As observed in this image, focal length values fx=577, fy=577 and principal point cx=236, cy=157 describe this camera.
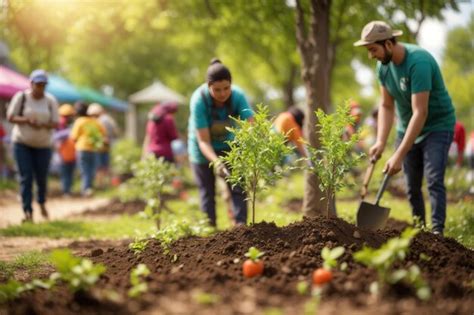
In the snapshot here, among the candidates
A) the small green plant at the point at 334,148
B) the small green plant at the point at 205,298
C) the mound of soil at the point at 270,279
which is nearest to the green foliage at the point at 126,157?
the small green plant at the point at 334,148

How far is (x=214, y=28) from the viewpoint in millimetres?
14719

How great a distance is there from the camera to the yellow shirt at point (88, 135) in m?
11.6

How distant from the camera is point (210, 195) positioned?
243 inches

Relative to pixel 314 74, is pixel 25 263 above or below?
below

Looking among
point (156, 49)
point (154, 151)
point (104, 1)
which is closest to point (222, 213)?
point (154, 151)

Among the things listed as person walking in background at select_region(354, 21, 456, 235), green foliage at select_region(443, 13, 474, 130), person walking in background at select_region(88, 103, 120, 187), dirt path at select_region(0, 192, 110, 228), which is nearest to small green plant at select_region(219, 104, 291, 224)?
person walking in background at select_region(354, 21, 456, 235)

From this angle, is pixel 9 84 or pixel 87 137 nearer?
pixel 87 137

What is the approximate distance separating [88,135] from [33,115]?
3.82m

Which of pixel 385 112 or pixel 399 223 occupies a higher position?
pixel 385 112

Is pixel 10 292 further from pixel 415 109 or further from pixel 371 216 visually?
pixel 415 109

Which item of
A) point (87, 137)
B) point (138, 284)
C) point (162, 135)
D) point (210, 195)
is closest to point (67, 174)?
point (87, 137)

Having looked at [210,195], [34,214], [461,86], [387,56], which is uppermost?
[461,86]

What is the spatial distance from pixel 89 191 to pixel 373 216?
8593mm

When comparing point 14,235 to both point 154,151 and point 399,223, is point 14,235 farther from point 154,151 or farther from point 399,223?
point 399,223
